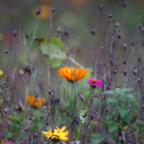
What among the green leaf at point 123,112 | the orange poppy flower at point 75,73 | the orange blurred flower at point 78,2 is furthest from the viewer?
the orange blurred flower at point 78,2

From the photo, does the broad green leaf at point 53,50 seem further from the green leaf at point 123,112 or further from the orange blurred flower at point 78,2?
the orange blurred flower at point 78,2

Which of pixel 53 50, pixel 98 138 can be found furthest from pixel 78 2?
pixel 98 138

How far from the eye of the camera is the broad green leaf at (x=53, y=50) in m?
2.13

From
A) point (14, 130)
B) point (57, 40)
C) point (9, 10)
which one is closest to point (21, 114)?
point (14, 130)

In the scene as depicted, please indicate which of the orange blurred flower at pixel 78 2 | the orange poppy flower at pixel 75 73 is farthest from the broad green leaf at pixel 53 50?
the orange blurred flower at pixel 78 2

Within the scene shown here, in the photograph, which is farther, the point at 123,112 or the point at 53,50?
the point at 53,50

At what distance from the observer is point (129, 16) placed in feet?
12.5

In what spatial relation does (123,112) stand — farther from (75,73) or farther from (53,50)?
(53,50)

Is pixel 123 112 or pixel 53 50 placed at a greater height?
pixel 53 50

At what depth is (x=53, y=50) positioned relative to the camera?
2.16 meters

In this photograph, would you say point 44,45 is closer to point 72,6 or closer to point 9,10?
point 9,10

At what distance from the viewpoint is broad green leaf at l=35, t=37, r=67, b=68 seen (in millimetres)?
2129

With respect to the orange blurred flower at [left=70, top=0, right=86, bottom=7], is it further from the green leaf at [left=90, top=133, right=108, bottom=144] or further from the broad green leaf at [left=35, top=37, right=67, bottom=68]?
the green leaf at [left=90, top=133, right=108, bottom=144]

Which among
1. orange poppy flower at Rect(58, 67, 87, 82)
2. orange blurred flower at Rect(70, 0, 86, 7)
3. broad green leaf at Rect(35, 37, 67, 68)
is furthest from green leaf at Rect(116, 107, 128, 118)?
orange blurred flower at Rect(70, 0, 86, 7)
